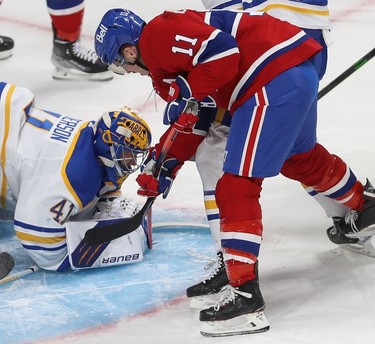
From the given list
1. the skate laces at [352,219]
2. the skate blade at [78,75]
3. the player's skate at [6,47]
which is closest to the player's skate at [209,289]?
the skate laces at [352,219]

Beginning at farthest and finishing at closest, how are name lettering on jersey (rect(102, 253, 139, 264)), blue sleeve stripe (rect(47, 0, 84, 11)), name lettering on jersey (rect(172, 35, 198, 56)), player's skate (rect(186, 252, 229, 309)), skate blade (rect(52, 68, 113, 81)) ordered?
1. skate blade (rect(52, 68, 113, 81))
2. blue sleeve stripe (rect(47, 0, 84, 11))
3. name lettering on jersey (rect(102, 253, 139, 264))
4. player's skate (rect(186, 252, 229, 309))
5. name lettering on jersey (rect(172, 35, 198, 56))

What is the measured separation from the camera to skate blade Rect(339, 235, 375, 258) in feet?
9.09

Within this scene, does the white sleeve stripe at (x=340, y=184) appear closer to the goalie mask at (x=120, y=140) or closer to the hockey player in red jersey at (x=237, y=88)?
the hockey player in red jersey at (x=237, y=88)

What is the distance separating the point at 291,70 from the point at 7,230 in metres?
1.13

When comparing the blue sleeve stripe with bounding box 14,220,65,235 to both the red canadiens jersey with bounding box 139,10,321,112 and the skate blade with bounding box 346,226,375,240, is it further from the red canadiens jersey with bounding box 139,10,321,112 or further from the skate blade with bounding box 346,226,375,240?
the skate blade with bounding box 346,226,375,240

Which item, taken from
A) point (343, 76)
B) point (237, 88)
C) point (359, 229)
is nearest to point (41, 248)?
point (237, 88)

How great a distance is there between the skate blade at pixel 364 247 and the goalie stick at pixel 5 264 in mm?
924

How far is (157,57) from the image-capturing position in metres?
2.34

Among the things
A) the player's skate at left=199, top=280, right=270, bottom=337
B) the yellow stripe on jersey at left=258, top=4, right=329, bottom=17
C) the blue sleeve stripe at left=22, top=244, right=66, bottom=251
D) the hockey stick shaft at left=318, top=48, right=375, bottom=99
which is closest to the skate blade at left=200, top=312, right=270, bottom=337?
the player's skate at left=199, top=280, right=270, bottom=337

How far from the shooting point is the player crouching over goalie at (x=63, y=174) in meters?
2.78

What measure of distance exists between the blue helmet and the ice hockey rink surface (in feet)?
2.11

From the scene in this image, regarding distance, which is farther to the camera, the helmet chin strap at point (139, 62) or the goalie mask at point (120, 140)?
the goalie mask at point (120, 140)

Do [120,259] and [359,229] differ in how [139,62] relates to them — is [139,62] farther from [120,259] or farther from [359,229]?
[359,229]

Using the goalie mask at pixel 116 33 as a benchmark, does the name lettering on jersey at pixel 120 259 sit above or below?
below
